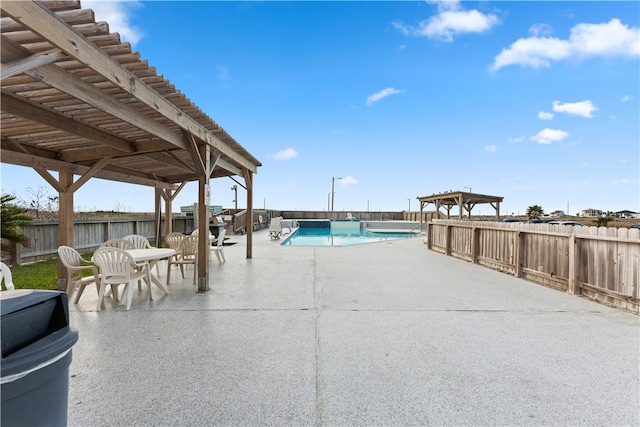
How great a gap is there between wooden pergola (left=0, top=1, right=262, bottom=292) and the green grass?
528 millimetres

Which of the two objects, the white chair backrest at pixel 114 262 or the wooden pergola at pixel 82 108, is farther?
the white chair backrest at pixel 114 262

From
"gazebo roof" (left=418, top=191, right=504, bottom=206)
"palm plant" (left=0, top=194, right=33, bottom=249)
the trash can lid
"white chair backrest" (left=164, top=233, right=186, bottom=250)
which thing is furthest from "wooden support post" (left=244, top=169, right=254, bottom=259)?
"gazebo roof" (left=418, top=191, right=504, bottom=206)

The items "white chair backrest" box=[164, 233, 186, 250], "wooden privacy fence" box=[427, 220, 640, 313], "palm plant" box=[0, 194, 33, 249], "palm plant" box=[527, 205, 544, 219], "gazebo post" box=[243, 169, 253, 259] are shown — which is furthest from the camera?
"palm plant" box=[527, 205, 544, 219]

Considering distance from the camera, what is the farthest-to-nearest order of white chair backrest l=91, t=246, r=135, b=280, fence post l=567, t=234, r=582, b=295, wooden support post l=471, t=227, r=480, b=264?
wooden support post l=471, t=227, r=480, b=264, fence post l=567, t=234, r=582, b=295, white chair backrest l=91, t=246, r=135, b=280

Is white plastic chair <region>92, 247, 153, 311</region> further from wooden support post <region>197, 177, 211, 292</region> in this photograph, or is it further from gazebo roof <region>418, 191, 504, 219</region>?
gazebo roof <region>418, 191, 504, 219</region>

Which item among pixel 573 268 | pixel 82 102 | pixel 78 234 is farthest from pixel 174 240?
pixel 573 268

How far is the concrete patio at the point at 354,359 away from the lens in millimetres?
1770

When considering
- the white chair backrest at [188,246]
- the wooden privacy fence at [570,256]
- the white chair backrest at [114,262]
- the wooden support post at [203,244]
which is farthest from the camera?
the white chair backrest at [188,246]

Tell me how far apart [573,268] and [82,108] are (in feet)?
23.1

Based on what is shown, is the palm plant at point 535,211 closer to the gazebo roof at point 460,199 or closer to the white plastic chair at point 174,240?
the gazebo roof at point 460,199

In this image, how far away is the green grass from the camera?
184 inches

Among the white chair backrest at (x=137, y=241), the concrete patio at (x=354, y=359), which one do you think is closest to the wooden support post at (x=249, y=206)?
the white chair backrest at (x=137, y=241)

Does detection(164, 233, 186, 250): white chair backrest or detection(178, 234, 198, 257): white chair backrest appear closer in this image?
detection(178, 234, 198, 257): white chair backrest

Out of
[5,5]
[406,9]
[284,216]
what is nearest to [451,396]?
[5,5]
